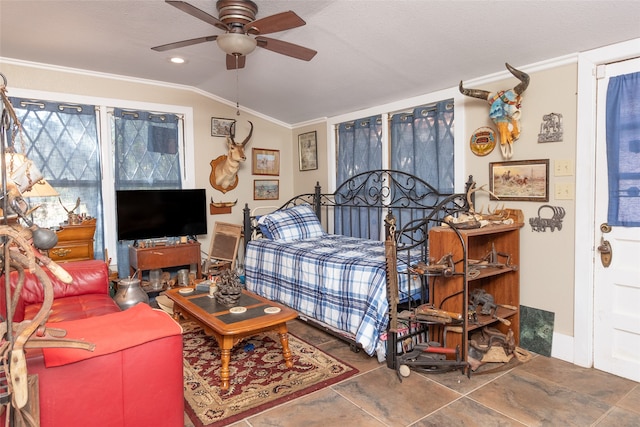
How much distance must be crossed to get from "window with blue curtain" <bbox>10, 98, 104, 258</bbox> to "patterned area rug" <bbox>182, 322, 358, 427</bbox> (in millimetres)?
1843

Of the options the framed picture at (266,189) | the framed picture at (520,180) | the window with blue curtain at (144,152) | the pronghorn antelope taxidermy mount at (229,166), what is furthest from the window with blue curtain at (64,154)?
the framed picture at (520,180)

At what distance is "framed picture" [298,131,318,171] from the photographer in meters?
5.06

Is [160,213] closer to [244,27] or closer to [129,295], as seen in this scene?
[129,295]

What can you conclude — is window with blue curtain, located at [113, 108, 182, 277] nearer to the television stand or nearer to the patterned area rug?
the television stand

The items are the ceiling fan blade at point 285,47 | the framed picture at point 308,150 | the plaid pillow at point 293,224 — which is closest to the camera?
the ceiling fan blade at point 285,47

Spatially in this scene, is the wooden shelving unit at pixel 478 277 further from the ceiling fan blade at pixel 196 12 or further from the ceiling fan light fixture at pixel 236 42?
the ceiling fan blade at pixel 196 12

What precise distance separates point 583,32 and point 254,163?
3649mm

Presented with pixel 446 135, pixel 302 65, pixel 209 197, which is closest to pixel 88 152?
pixel 209 197

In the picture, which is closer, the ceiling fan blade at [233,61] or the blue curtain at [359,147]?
the ceiling fan blade at [233,61]

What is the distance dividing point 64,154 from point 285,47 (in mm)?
2721

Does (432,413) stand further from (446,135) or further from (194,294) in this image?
(446,135)

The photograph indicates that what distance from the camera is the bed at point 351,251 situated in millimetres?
2779

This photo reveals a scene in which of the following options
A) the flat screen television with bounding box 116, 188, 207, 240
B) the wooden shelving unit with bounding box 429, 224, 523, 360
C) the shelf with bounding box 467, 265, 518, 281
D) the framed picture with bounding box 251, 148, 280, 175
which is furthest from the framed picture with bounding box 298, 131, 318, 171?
the shelf with bounding box 467, 265, 518, 281

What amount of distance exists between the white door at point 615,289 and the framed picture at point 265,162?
361cm
